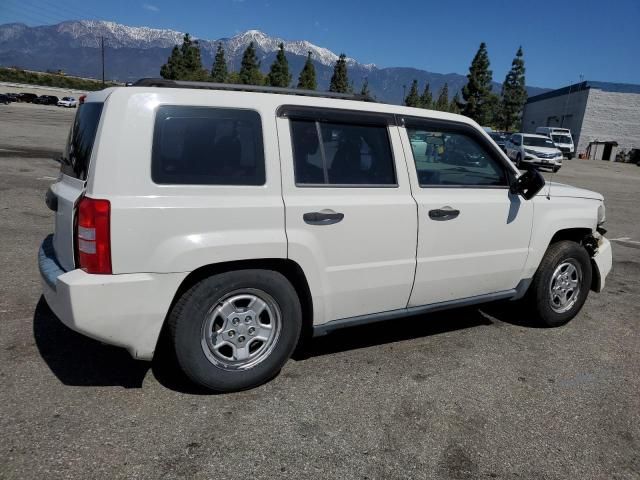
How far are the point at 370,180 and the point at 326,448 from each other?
5.61 ft

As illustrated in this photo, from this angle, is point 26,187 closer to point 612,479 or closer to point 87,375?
point 87,375

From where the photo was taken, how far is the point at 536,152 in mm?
25844

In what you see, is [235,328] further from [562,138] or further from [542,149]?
[562,138]

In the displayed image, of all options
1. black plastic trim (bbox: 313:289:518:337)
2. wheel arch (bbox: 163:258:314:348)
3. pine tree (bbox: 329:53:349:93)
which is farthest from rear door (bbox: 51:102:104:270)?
pine tree (bbox: 329:53:349:93)

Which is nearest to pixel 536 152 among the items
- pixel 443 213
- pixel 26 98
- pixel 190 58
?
pixel 443 213

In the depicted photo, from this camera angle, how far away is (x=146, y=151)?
275cm

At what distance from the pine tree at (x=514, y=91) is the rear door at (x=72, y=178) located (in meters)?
84.2

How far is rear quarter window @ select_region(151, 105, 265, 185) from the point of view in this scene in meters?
2.80

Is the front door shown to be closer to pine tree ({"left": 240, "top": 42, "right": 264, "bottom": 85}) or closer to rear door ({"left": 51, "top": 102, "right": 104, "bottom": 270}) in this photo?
rear door ({"left": 51, "top": 102, "right": 104, "bottom": 270})

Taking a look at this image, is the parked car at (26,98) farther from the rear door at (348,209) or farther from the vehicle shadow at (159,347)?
the rear door at (348,209)

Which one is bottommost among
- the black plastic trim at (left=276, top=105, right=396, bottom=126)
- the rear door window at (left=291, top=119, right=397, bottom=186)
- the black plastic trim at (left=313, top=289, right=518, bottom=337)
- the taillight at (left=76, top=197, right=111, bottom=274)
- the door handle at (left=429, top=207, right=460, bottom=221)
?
the black plastic trim at (left=313, top=289, right=518, bottom=337)

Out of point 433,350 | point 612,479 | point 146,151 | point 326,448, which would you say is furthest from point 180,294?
point 612,479

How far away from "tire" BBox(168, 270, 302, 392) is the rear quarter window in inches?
22.9

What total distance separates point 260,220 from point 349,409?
4.12 ft
